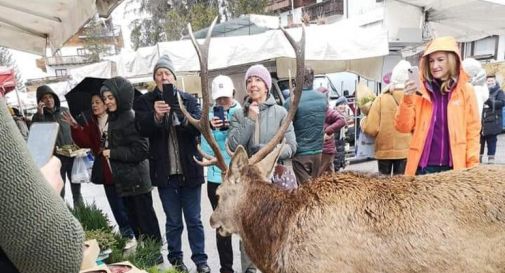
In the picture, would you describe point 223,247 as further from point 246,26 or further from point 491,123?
point 246,26

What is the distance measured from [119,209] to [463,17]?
6276 millimetres

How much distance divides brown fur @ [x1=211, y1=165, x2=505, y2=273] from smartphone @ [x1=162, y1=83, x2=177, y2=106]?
1774 mm

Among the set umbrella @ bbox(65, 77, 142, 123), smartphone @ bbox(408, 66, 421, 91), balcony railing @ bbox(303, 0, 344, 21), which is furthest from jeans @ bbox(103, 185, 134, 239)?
balcony railing @ bbox(303, 0, 344, 21)

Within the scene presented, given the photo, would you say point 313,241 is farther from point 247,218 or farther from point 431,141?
point 431,141

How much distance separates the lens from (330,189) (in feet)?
7.83

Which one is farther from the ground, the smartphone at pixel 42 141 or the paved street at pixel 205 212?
the smartphone at pixel 42 141

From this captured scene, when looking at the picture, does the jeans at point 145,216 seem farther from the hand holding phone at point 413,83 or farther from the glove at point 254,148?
the hand holding phone at point 413,83

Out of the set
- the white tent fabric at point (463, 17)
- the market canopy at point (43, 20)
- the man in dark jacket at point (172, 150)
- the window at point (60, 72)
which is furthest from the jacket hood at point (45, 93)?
the window at point (60, 72)

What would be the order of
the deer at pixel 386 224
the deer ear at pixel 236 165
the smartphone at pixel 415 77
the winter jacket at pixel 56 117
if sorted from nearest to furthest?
the deer at pixel 386 224
the deer ear at pixel 236 165
the smartphone at pixel 415 77
the winter jacket at pixel 56 117

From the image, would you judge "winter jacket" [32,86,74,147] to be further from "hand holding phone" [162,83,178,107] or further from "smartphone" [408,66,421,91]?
"smartphone" [408,66,421,91]

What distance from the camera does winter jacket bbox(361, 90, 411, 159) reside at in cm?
503

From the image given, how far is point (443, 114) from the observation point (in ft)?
9.91

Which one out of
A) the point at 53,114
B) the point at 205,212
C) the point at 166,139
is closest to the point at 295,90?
the point at 166,139

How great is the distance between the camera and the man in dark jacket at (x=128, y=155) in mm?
4363
